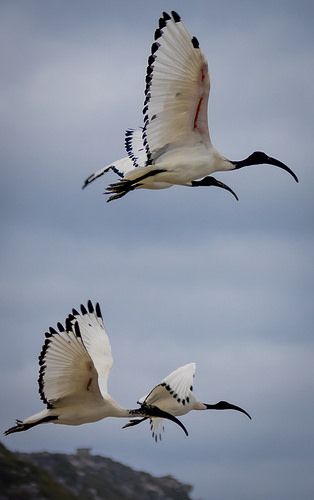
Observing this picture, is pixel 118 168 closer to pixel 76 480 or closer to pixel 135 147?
pixel 135 147

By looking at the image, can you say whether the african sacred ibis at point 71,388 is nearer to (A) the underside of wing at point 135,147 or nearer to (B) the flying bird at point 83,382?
(B) the flying bird at point 83,382

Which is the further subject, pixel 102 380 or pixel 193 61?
pixel 102 380

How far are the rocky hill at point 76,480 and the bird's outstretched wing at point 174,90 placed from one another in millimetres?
25396

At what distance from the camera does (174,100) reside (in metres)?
22.5

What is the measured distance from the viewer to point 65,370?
2211 cm

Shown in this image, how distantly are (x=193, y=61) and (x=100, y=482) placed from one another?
30.6 metres

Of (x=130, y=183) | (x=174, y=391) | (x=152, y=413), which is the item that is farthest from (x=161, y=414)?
(x=130, y=183)

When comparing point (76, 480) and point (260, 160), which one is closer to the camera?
point (260, 160)

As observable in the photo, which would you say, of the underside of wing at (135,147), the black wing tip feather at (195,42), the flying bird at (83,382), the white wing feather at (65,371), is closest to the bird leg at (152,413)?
the flying bird at (83,382)

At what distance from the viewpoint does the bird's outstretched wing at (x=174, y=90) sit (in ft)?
71.0

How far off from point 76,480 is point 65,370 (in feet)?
95.5

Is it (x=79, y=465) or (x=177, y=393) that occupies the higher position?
(x=79, y=465)

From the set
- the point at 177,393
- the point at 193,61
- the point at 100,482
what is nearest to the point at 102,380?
the point at 177,393

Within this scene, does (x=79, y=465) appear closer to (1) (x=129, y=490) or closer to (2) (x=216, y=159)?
(1) (x=129, y=490)
